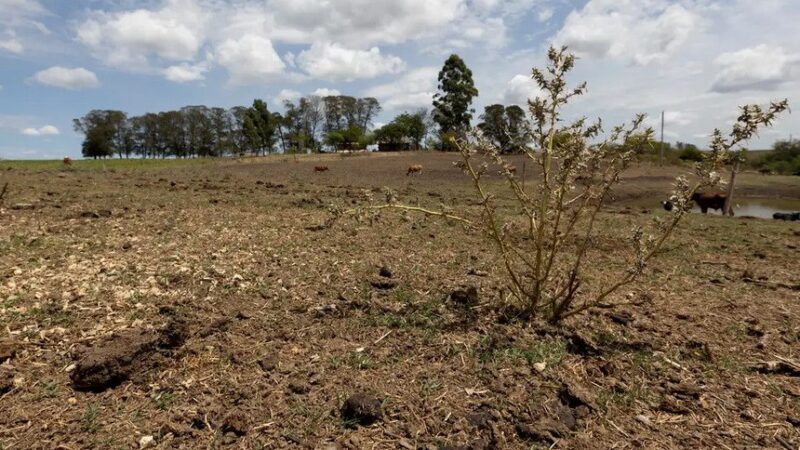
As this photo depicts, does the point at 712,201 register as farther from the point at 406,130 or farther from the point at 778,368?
the point at 406,130

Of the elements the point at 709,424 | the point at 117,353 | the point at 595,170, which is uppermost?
the point at 595,170

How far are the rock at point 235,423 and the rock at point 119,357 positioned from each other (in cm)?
73

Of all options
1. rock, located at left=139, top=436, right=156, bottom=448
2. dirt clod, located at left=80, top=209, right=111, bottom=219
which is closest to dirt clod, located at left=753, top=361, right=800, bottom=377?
rock, located at left=139, top=436, right=156, bottom=448

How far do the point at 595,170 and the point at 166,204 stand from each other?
22.2 feet

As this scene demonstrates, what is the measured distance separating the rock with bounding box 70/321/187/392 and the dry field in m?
0.01

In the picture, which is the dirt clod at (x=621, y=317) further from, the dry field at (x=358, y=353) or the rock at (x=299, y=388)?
the rock at (x=299, y=388)

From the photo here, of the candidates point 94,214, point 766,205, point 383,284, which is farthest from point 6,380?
point 766,205

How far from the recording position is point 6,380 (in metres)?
2.52

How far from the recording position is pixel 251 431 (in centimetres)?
226

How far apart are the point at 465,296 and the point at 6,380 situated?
9.60 feet

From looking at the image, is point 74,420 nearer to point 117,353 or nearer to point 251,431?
point 117,353

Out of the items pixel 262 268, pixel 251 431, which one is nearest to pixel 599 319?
pixel 251 431

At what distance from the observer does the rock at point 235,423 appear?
2250 millimetres

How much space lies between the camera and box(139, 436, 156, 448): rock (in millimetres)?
2154
